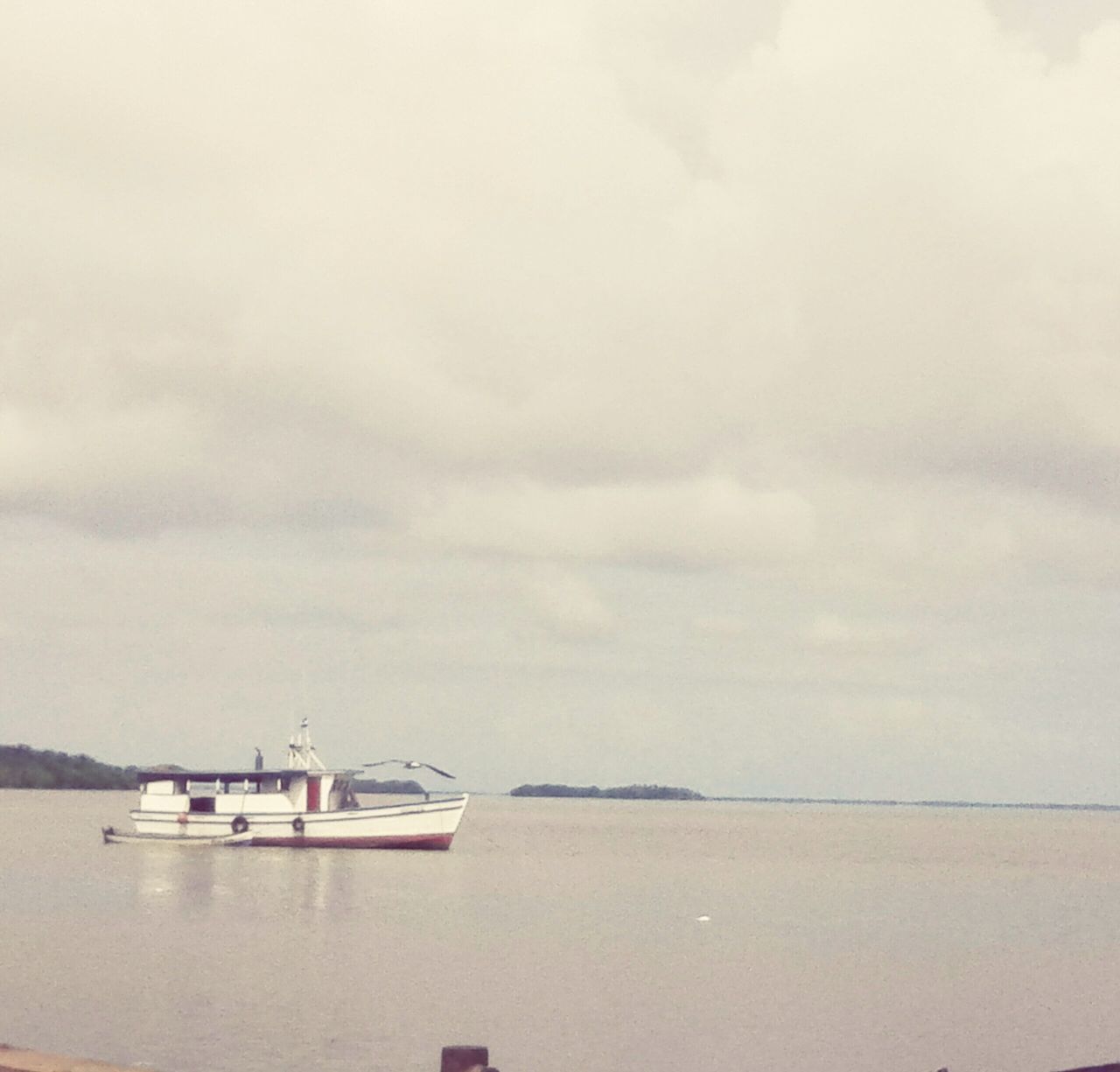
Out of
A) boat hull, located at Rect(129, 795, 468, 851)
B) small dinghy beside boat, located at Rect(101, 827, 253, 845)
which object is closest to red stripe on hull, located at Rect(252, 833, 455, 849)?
boat hull, located at Rect(129, 795, 468, 851)

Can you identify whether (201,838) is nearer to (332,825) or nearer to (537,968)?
(332,825)

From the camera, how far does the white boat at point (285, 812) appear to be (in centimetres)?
8194

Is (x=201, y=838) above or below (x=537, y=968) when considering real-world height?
above

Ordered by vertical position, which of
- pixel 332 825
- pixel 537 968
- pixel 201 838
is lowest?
pixel 537 968

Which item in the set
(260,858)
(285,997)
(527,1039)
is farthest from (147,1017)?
→ (260,858)

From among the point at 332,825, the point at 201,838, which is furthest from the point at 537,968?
the point at 201,838

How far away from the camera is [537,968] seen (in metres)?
43.0

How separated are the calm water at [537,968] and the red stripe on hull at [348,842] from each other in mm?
1386

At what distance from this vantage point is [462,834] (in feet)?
524

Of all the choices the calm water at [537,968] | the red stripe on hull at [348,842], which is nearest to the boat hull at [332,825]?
the red stripe on hull at [348,842]

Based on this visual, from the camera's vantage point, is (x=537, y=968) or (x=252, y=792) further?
(x=252, y=792)

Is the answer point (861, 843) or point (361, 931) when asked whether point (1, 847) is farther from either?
point (861, 843)

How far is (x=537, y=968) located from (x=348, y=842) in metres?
41.5

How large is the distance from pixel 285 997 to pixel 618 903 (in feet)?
113
